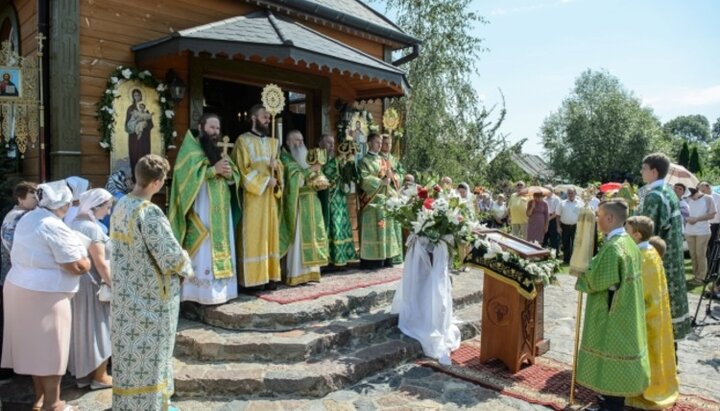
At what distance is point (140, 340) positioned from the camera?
3.76 meters

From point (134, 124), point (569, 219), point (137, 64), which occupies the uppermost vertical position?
point (137, 64)

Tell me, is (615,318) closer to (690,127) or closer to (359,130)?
(359,130)

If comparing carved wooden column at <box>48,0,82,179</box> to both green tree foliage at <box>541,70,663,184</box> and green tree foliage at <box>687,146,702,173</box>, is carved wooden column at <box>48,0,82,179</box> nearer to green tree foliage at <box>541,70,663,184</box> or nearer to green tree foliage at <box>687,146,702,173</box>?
green tree foliage at <box>687,146,702,173</box>

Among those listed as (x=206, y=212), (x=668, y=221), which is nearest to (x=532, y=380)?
(x=668, y=221)

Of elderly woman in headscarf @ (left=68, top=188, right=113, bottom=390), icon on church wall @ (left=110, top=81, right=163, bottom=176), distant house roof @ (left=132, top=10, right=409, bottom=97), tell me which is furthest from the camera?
icon on church wall @ (left=110, top=81, right=163, bottom=176)

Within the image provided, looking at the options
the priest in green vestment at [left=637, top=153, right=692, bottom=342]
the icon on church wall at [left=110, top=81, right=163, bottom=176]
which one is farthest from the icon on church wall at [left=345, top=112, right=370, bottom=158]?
the priest in green vestment at [left=637, top=153, right=692, bottom=342]

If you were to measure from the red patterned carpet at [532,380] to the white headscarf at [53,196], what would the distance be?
3.82 m

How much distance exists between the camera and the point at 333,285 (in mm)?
6797

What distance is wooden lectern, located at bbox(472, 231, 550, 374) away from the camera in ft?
17.4

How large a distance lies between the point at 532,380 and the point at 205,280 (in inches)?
141

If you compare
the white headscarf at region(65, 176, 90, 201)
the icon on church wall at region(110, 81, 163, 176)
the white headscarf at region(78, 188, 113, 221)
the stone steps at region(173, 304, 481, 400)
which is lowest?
the stone steps at region(173, 304, 481, 400)

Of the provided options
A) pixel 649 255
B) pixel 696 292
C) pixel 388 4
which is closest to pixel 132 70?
pixel 649 255

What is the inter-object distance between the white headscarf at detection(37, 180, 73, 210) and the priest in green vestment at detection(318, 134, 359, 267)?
3.76 m

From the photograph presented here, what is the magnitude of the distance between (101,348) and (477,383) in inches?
139
